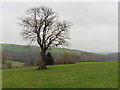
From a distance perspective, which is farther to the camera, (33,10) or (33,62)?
(33,62)

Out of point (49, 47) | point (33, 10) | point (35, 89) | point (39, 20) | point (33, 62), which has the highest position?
point (33, 10)

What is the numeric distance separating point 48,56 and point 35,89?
48364 millimetres

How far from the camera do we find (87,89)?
13375 mm

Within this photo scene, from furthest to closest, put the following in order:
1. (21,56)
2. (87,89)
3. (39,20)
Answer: (21,56)
(39,20)
(87,89)

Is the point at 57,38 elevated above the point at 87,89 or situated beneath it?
elevated above

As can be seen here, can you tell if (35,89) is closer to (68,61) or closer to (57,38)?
(57,38)

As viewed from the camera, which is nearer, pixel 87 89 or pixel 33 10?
pixel 87 89

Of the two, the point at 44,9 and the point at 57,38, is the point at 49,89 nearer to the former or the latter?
the point at 57,38

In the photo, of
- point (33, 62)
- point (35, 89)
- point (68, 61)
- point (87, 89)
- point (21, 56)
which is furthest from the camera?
point (21, 56)

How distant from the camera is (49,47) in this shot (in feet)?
127

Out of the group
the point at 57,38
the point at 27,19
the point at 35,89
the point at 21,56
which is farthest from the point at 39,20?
the point at 21,56

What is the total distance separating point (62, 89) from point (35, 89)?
255cm

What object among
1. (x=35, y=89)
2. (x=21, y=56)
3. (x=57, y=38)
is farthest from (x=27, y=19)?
(x=21, y=56)

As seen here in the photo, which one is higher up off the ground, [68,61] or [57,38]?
[57,38]
